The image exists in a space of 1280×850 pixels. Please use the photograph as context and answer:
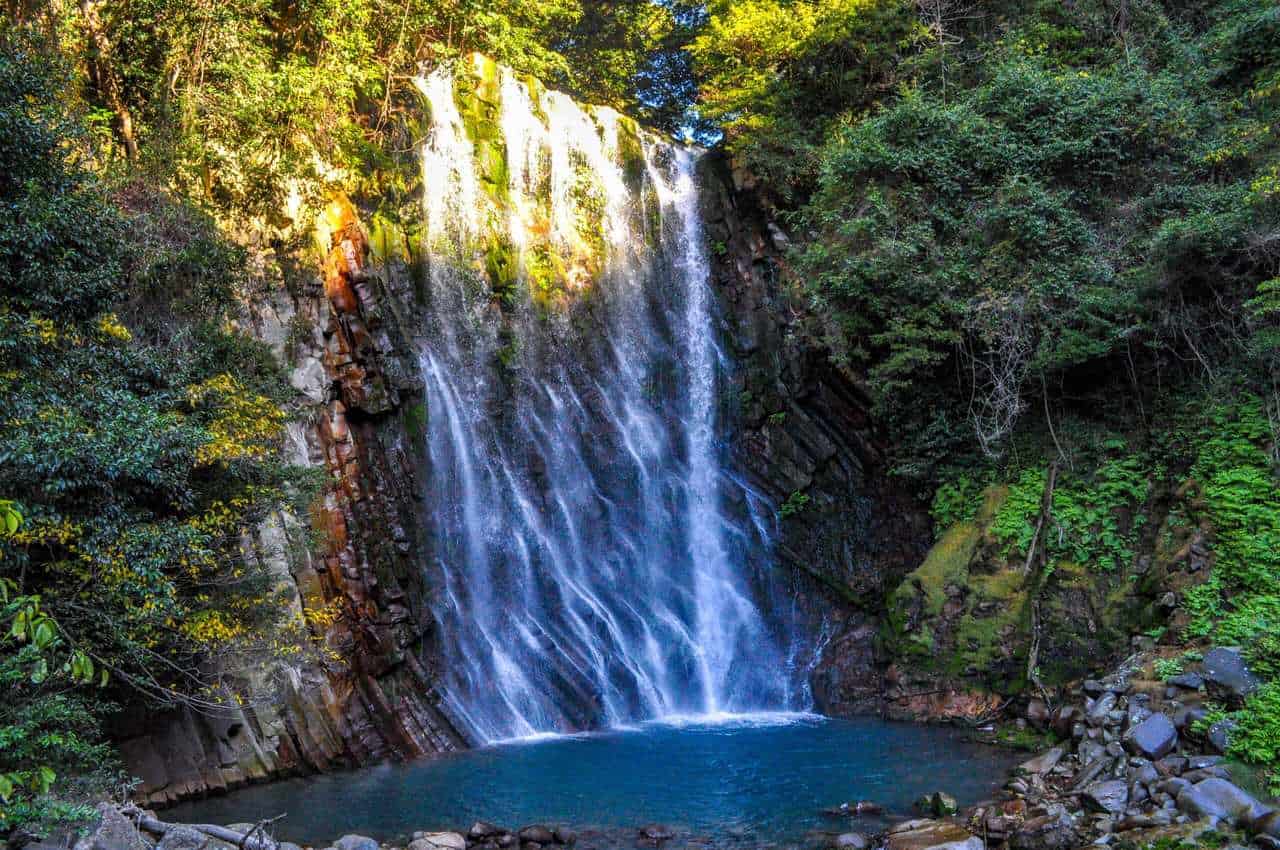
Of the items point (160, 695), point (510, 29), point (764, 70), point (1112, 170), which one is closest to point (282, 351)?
point (160, 695)

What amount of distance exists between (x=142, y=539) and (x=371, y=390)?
23.3 ft

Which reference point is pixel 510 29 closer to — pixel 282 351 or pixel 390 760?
pixel 282 351

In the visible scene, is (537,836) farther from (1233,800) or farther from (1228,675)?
(1228,675)

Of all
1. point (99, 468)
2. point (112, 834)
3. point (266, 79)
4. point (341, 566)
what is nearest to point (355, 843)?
point (112, 834)

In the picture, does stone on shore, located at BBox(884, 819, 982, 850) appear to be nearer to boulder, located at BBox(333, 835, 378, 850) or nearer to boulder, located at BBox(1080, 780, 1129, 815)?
boulder, located at BBox(1080, 780, 1129, 815)

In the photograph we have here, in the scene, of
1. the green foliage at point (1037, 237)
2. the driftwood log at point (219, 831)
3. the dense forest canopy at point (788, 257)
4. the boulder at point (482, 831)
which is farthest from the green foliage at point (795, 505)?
the driftwood log at point (219, 831)

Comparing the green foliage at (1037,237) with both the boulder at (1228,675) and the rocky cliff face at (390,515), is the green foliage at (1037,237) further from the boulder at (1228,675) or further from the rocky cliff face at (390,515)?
the boulder at (1228,675)

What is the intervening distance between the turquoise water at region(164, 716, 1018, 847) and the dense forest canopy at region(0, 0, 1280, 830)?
2209 millimetres

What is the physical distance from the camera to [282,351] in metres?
14.1

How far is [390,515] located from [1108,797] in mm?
11510

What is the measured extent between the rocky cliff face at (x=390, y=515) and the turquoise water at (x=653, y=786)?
848 millimetres

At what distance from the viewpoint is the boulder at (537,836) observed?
29.2 ft

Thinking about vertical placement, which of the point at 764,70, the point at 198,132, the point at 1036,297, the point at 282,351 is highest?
the point at 764,70

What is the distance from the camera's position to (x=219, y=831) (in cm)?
786
